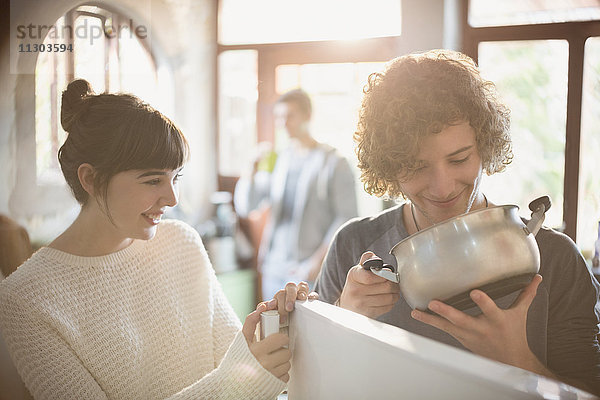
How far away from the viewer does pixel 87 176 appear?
1.02 metres

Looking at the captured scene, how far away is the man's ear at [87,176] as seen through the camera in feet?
3.33

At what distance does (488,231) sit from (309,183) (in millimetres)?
1899

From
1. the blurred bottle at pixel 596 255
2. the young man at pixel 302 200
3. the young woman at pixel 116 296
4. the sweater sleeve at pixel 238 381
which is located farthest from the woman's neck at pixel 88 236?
the blurred bottle at pixel 596 255

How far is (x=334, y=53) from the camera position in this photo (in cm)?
271

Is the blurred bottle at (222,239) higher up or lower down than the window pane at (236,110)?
lower down

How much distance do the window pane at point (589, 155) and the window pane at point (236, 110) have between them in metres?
1.64

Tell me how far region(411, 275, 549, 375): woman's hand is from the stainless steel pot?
0.02 metres

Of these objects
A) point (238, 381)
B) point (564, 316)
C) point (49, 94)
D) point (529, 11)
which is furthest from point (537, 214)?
point (529, 11)

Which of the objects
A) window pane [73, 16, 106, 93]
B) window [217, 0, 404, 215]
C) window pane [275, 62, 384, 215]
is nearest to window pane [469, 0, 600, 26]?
window [217, 0, 404, 215]

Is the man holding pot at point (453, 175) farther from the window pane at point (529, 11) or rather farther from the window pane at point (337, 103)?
the window pane at point (337, 103)

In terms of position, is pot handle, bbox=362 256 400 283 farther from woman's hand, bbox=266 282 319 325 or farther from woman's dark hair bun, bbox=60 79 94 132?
woman's dark hair bun, bbox=60 79 94 132

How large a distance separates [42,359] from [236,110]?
2397 mm

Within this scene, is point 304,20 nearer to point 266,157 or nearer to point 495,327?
A: point 266,157

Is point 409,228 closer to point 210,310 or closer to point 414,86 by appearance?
point 414,86
